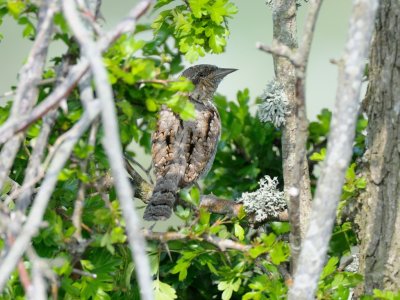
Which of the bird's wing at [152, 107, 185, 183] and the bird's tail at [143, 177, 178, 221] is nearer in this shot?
the bird's tail at [143, 177, 178, 221]

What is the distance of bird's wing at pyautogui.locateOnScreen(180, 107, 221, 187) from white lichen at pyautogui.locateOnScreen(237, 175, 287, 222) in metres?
1.08

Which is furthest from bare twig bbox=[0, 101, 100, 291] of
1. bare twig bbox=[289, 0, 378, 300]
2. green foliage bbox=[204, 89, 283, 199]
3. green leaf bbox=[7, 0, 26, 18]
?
green foliage bbox=[204, 89, 283, 199]

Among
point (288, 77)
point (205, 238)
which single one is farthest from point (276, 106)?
point (205, 238)

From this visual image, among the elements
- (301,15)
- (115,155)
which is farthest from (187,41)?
(301,15)

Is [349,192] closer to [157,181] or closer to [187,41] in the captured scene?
[187,41]

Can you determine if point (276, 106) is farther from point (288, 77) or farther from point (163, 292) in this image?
point (163, 292)

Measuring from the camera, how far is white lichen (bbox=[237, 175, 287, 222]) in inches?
161

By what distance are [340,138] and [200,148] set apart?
2.95 meters

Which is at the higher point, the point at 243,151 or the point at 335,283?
the point at 243,151

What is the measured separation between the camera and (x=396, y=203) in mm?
3506

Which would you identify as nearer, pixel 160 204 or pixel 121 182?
pixel 121 182

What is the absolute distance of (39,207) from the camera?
2.15 m

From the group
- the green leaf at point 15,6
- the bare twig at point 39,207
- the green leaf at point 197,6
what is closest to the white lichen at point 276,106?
A: the green leaf at point 197,6

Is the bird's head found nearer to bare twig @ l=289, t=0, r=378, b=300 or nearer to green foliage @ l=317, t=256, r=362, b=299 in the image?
green foliage @ l=317, t=256, r=362, b=299
